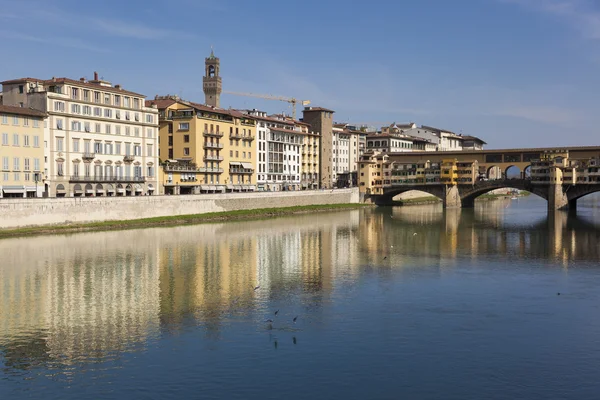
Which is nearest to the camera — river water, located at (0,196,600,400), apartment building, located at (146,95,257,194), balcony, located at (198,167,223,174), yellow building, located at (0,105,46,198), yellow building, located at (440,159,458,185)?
river water, located at (0,196,600,400)

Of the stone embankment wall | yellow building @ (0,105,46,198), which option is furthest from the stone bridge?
yellow building @ (0,105,46,198)

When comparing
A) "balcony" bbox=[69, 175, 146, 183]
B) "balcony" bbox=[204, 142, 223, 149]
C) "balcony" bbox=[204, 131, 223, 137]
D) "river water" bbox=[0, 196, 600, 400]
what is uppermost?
"balcony" bbox=[204, 131, 223, 137]

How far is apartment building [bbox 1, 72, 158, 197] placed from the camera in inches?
2603

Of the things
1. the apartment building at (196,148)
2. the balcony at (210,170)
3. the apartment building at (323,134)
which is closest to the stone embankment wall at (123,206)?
the apartment building at (196,148)

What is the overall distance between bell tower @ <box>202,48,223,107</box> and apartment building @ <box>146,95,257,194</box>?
40.9 m

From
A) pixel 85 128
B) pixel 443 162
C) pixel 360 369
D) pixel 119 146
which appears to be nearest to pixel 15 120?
pixel 85 128

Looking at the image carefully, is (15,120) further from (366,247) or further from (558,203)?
(558,203)

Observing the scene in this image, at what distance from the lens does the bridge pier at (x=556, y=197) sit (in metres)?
92.0

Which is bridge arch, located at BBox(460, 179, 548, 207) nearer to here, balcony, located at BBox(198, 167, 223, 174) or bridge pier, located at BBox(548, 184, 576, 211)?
bridge pier, located at BBox(548, 184, 576, 211)

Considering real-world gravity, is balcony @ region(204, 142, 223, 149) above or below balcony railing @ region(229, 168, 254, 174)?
above

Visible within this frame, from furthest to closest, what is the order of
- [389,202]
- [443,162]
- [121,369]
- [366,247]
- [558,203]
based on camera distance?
[389,202]
[443,162]
[558,203]
[366,247]
[121,369]

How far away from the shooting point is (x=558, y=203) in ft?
302

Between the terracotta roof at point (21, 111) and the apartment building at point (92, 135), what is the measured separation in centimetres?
151

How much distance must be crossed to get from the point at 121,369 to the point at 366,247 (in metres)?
32.2
